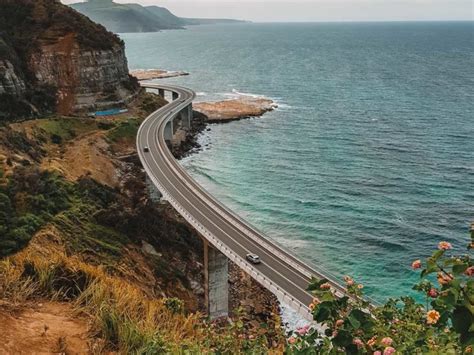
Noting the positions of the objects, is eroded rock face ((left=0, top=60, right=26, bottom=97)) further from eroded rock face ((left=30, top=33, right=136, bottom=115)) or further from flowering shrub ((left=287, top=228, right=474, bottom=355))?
flowering shrub ((left=287, top=228, right=474, bottom=355))

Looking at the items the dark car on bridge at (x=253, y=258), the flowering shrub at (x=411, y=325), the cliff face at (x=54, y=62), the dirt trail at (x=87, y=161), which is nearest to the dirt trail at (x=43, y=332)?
the flowering shrub at (x=411, y=325)

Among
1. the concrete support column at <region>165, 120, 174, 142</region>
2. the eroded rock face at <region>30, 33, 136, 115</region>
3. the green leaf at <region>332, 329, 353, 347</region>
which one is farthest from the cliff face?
the green leaf at <region>332, 329, 353, 347</region>

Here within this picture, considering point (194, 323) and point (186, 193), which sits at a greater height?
point (194, 323)

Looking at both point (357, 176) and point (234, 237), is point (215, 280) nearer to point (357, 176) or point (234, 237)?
point (234, 237)

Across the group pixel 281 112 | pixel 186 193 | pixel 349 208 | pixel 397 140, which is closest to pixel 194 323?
pixel 186 193

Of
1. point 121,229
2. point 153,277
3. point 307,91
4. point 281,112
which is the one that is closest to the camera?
point 153,277

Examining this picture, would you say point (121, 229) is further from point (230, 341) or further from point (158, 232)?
point (230, 341)
